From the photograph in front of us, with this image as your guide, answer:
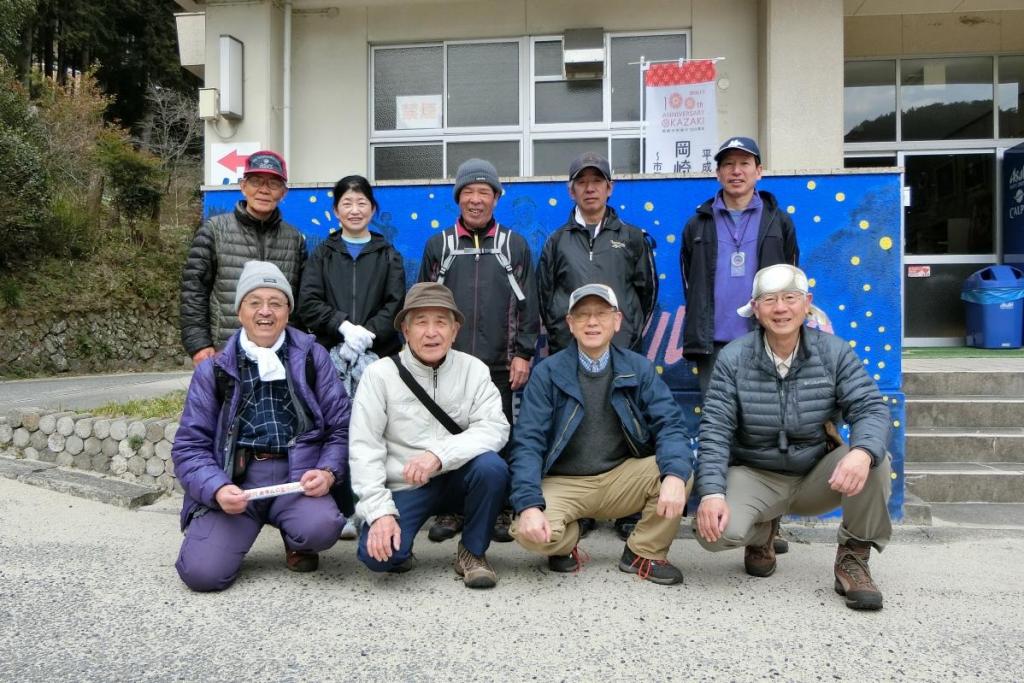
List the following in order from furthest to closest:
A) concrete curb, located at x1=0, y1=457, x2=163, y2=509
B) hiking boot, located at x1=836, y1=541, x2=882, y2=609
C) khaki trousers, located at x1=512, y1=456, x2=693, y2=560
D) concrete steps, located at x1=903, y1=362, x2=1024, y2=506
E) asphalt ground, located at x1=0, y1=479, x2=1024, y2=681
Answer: concrete steps, located at x1=903, y1=362, x2=1024, y2=506, concrete curb, located at x1=0, y1=457, x2=163, y2=509, khaki trousers, located at x1=512, y1=456, x2=693, y2=560, hiking boot, located at x1=836, y1=541, x2=882, y2=609, asphalt ground, located at x1=0, y1=479, x2=1024, y2=681

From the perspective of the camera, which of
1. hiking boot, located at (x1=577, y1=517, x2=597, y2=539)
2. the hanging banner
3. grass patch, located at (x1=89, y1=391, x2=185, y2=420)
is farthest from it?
the hanging banner

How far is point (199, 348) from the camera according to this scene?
3.95m

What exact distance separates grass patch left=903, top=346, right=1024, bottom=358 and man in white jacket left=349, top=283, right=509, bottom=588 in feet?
19.9

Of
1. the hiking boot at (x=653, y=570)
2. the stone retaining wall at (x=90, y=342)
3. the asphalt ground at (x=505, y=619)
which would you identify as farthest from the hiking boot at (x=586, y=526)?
the stone retaining wall at (x=90, y=342)

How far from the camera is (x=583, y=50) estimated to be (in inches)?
328

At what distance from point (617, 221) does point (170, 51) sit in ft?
74.5

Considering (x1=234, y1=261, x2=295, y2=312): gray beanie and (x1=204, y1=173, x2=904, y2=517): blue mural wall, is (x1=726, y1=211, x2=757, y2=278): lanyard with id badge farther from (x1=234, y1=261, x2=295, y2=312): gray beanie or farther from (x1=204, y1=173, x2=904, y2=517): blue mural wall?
(x1=234, y1=261, x2=295, y2=312): gray beanie

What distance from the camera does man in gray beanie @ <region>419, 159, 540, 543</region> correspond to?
4004mm

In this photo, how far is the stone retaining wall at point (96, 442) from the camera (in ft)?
16.4

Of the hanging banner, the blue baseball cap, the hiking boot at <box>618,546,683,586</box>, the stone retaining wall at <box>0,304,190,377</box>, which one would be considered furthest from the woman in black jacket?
the stone retaining wall at <box>0,304,190,377</box>

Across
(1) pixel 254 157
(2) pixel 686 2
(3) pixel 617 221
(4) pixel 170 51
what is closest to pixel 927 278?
(2) pixel 686 2

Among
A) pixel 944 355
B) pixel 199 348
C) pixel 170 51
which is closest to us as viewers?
pixel 199 348

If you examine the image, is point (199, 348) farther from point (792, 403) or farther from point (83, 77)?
point (83, 77)

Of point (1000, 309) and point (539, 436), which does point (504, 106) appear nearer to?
point (539, 436)
